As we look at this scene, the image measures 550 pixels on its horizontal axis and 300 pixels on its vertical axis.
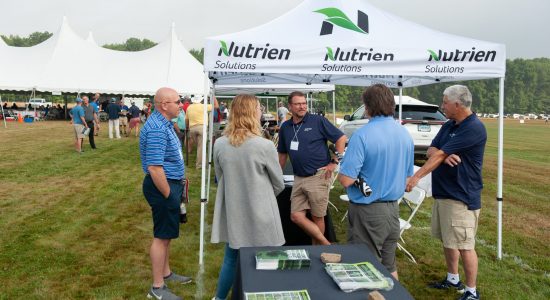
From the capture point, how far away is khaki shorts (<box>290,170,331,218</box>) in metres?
3.67

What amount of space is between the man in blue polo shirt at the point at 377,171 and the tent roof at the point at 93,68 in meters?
21.4

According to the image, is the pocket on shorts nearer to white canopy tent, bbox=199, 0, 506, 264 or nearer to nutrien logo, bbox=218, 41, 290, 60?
white canopy tent, bbox=199, 0, 506, 264

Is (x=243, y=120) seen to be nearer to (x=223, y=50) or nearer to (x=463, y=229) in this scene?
(x=223, y=50)

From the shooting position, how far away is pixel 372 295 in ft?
4.87

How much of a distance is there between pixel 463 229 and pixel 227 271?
194cm

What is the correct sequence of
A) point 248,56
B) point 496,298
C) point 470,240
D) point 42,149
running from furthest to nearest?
1. point 42,149
2. point 248,56
3. point 496,298
4. point 470,240

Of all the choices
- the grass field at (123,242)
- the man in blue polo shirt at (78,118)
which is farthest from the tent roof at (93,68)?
the grass field at (123,242)

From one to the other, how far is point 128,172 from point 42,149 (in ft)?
17.1

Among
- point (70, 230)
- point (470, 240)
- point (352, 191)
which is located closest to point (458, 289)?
point (470, 240)

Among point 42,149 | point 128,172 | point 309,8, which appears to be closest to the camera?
point 309,8

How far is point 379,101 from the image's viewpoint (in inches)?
98.4

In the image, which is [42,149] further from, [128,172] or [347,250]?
[347,250]

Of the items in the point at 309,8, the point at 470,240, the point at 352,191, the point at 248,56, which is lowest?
the point at 470,240

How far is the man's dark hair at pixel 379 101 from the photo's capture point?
250cm
